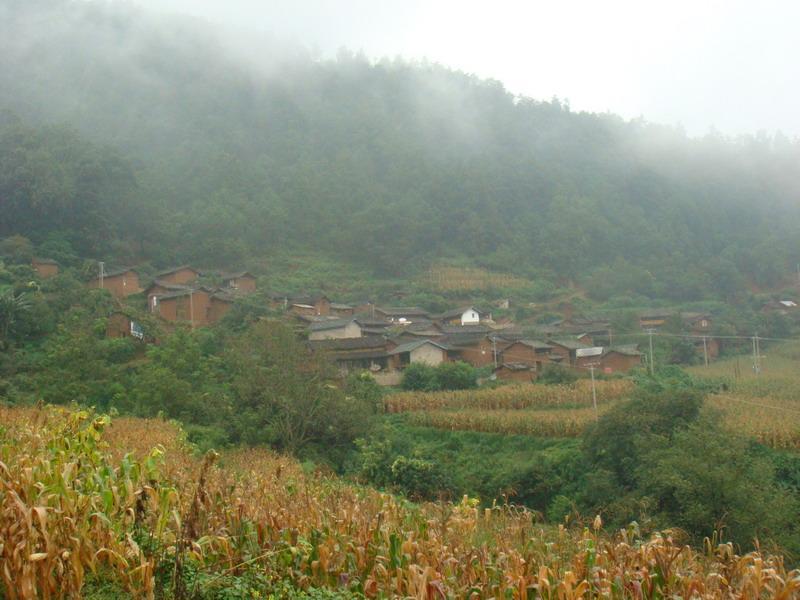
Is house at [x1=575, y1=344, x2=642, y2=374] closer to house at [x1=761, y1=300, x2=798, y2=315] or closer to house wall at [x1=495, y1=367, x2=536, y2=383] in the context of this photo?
house wall at [x1=495, y1=367, x2=536, y2=383]

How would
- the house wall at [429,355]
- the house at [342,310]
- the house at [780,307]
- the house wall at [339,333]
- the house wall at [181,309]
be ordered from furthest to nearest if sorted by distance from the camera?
the house at [780,307] < the house at [342,310] < the house wall at [181,309] < the house wall at [339,333] < the house wall at [429,355]

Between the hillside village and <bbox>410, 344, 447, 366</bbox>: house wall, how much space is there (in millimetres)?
43

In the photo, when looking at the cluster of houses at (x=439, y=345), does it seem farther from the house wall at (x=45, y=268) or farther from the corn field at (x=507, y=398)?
the house wall at (x=45, y=268)

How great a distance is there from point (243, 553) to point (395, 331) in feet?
101

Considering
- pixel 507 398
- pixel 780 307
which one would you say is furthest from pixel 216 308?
pixel 780 307

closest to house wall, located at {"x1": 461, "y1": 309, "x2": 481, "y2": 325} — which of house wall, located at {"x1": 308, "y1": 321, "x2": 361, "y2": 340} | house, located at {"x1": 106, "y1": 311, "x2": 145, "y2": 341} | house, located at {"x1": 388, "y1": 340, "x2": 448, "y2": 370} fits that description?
house, located at {"x1": 388, "y1": 340, "x2": 448, "y2": 370}

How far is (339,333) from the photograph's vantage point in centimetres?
3244

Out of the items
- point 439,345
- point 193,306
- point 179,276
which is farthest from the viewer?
point 179,276

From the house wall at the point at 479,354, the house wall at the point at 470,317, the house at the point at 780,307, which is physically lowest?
the house at the point at 780,307

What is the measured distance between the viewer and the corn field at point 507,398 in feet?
85.4

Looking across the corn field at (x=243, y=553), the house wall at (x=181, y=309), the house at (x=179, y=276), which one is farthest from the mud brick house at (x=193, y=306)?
the corn field at (x=243, y=553)

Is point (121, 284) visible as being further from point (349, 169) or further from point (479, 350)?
point (349, 169)

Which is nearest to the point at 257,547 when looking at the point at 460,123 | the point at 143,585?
the point at 143,585

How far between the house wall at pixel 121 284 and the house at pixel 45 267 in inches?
70.5
